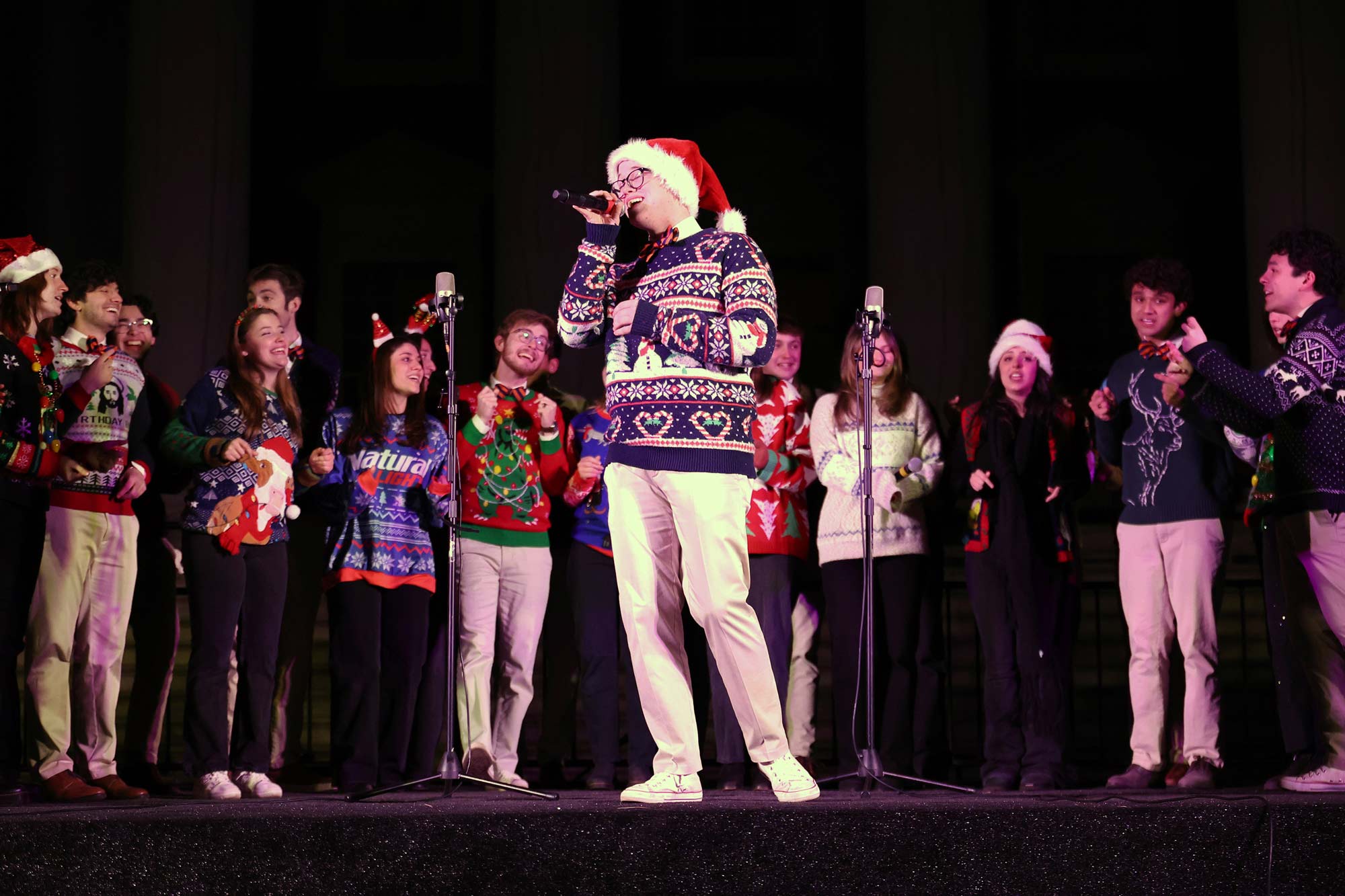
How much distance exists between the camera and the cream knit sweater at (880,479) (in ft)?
19.9

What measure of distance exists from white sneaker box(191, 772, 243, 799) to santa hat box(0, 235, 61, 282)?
6.03ft

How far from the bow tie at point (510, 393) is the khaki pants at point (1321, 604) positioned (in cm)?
292

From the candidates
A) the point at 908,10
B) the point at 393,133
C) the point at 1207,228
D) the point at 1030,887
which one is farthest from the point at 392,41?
the point at 1030,887

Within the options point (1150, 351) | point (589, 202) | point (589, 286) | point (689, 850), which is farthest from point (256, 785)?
point (1150, 351)

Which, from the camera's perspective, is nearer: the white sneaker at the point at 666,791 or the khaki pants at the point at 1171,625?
the white sneaker at the point at 666,791

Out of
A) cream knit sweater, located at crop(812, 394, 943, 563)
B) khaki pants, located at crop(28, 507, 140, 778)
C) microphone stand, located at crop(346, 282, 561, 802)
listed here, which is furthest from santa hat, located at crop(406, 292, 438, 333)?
cream knit sweater, located at crop(812, 394, 943, 563)

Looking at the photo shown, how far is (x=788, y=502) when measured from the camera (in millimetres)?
6250

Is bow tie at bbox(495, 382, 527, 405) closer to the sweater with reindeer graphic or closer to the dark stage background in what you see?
A: the sweater with reindeer graphic

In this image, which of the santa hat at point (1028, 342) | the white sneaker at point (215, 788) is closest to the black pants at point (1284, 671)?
the santa hat at point (1028, 342)

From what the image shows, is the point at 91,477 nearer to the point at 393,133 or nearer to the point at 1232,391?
the point at 1232,391

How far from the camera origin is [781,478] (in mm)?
6305

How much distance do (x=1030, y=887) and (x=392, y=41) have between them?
1114 centimetres

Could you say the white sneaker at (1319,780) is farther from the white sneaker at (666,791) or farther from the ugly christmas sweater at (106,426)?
the ugly christmas sweater at (106,426)

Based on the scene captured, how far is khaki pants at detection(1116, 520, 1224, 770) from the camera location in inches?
225
